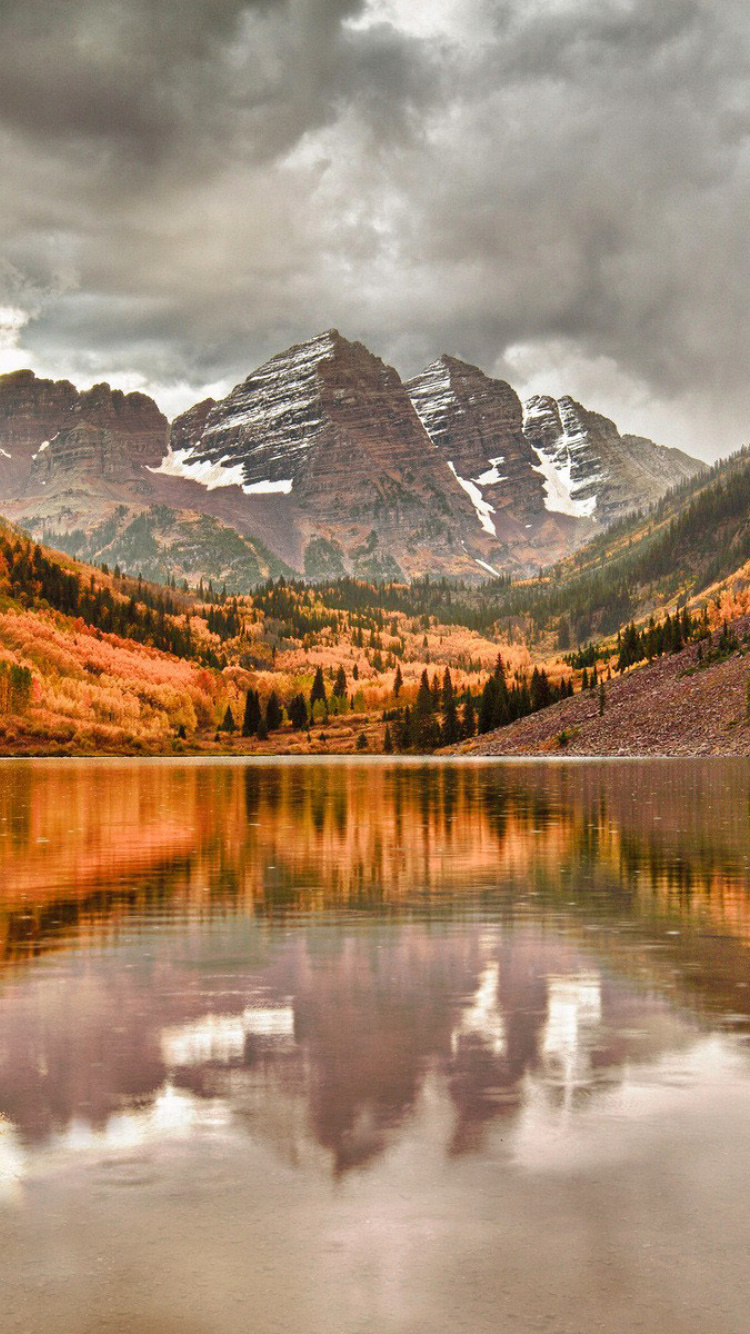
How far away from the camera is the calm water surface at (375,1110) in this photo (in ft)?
26.7

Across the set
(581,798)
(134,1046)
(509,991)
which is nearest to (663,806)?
(581,798)

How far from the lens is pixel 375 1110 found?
A: 11.8 metres

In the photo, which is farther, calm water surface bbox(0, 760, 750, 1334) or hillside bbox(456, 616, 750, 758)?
hillside bbox(456, 616, 750, 758)

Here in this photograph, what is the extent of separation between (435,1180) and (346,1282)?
1916 millimetres

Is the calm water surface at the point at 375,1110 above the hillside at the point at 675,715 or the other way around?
the other way around

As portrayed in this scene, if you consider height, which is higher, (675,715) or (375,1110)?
(675,715)

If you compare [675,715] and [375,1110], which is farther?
[675,715]

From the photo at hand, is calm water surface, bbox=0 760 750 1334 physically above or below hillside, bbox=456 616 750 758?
below

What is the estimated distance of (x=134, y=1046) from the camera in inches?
573

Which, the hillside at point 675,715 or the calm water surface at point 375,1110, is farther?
the hillside at point 675,715

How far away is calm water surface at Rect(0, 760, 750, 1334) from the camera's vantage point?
26.7 ft

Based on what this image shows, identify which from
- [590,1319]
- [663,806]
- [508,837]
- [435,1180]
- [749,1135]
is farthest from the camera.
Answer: [663,806]

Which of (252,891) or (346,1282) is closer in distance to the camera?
(346,1282)

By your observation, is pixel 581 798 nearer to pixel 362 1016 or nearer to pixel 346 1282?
pixel 362 1016
